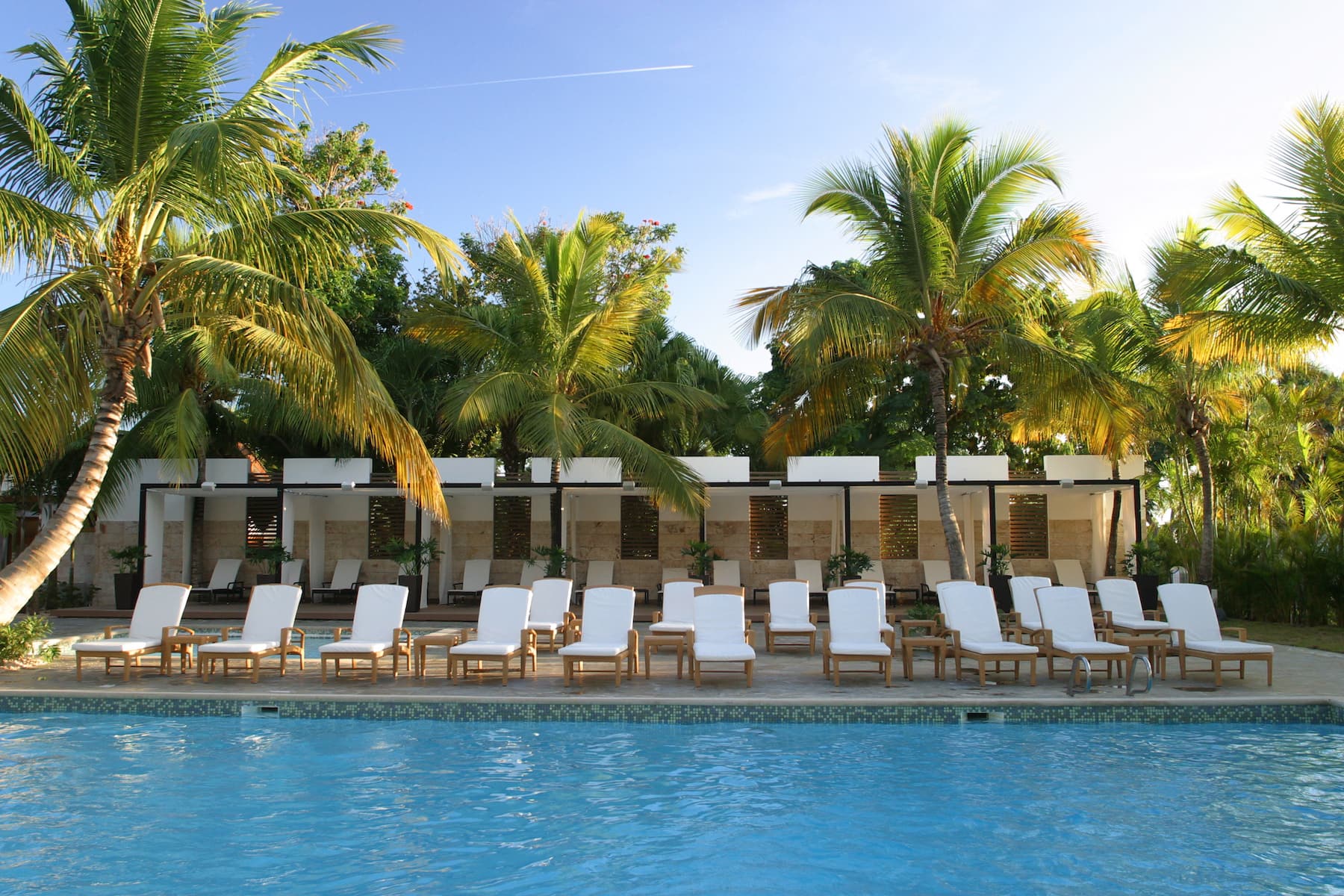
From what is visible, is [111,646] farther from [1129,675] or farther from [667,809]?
[1129,675]

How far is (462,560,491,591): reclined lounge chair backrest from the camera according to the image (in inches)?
706

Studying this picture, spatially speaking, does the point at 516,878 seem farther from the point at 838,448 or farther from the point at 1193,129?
the point at 838,448

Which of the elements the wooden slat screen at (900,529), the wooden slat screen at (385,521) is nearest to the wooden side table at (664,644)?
the wooden slat screen at (900,529)

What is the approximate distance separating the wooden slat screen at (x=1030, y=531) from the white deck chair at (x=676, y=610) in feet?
32.6

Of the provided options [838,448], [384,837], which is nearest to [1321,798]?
[384,837]

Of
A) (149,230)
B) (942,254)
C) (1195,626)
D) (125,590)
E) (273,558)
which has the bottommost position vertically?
(1195,626)

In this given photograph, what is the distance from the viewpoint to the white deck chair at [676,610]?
10578mm

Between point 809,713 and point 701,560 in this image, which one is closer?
point 809,713

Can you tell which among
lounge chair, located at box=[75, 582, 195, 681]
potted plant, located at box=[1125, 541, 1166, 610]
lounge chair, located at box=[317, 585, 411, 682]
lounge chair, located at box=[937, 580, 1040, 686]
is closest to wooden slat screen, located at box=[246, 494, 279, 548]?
lounge chair, located at box=[75, 582, 195, 681]

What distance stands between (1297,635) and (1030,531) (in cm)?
633

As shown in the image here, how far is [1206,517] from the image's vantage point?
1509cm

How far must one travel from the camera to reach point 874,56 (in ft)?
35.3

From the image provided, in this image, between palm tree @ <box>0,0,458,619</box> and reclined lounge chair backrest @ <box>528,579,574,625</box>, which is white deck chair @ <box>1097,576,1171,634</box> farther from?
palm tree @ <box>0,0,458,619</box>

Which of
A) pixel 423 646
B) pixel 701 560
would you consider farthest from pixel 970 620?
pixel 701 560
